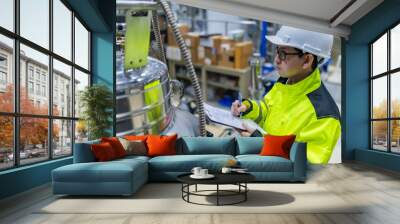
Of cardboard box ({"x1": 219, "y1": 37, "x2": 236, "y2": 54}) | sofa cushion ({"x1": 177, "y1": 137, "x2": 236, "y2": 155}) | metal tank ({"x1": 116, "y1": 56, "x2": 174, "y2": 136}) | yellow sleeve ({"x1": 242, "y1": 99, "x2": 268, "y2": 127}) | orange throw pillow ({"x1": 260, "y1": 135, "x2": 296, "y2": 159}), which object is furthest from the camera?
cardboard box ({"x1": 219, "y1": 37, "x2": 236, "y2": 54})

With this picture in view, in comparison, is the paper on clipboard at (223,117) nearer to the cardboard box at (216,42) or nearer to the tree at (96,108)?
the cardboard box at (216,42)

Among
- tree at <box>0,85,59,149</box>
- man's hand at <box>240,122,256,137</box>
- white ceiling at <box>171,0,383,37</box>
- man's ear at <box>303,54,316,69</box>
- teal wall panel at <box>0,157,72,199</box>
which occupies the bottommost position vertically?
teal wall panel at <box>0,157,72,199</box>

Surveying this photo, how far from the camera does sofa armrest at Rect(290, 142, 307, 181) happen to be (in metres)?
6.14

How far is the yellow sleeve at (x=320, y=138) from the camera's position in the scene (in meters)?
8.72

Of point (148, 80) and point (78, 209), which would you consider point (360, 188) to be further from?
point (148, 80)

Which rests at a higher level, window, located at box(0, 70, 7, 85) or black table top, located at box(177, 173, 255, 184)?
window, located at box(0, 70, 7, 85)

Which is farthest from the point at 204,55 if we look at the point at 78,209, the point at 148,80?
the point at 78,209

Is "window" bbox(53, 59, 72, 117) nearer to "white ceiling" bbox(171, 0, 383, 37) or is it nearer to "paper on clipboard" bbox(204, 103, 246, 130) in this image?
"white ceiling" bbox(171, 0, 383, 37)

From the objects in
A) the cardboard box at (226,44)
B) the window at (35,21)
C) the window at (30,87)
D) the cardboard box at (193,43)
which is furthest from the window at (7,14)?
the cardboard box at (226,44)

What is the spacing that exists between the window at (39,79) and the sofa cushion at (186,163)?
5.49 ft

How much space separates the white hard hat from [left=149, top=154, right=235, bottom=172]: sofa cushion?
3899 millimetres

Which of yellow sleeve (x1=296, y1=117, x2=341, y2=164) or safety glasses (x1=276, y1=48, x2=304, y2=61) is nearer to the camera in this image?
yellow sleeve (x1=296, y1=117, x2=341, y2=164)

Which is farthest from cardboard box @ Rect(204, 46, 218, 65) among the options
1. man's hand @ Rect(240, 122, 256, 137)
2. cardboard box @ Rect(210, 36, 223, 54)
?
man's hand @ Rect(240, 122, 256, 137)

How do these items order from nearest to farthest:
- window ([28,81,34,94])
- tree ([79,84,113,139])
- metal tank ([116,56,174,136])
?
window ([28,81,34,94]), tree ([79,84,113,139]), metal tank ([116,56,174,136])
